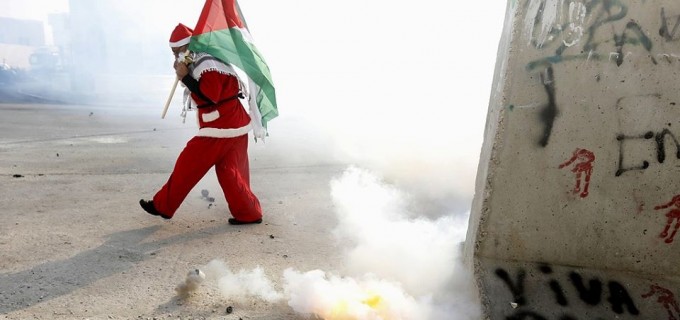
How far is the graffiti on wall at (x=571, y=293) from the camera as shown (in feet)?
7.54

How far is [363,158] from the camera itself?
6.59 meters

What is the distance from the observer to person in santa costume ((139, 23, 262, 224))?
11.9 feet

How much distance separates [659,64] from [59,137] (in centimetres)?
829

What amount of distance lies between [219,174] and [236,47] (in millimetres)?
1043

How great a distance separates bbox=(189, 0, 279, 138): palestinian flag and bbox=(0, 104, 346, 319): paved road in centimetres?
98

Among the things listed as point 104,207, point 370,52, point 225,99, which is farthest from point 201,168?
point 370,52

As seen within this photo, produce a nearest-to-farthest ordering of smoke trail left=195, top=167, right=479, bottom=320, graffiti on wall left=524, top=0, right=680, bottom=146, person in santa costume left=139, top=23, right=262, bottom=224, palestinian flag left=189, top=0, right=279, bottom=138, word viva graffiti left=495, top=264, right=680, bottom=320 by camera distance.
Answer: graffiti on wall left=524, top=0, right=680, bottom=146
word viva graffiti left=495, top=264, right=680, bottom=320
smoke trail left=195, top=167, right=479, bottom=320
person in santa costume left=139, top=23, right=262, bottom=224
palestinian flag left=189, top=0, right=279, bottom=138

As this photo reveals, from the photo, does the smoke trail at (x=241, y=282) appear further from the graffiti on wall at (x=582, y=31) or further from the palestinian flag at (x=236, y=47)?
the graffiti on wall at (x=582, y=31)

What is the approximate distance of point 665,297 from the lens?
2.35 m

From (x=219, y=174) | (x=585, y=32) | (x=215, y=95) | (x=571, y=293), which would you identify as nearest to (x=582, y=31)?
(x=585, y=32)

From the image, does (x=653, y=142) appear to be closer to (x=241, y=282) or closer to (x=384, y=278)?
(x=384, y=278)

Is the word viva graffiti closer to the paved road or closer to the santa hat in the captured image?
the paved road

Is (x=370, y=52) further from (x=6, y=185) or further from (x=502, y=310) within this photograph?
(x=502, y=310)

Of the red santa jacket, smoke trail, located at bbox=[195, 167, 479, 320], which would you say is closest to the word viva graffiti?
smoke trail, located at bbox=[195, 167, 479, 320]
